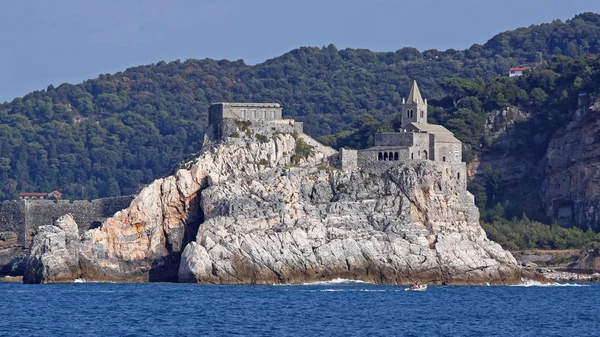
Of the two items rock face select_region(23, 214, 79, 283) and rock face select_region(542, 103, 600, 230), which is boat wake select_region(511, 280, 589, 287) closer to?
rock face select_region(542, 103, 600, 230)

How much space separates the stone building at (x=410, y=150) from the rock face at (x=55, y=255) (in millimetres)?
14898

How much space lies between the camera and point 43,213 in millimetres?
87062

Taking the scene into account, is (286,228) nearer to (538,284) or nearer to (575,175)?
(538,284)

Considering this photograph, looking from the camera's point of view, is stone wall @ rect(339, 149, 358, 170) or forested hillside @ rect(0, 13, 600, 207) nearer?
stone wall @ rect(339, 149, 358, 170)

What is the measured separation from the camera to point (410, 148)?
274 ft

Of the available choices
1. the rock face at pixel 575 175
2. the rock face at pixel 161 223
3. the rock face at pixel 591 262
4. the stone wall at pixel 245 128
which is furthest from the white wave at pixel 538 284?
the rock face at pixel 575 175

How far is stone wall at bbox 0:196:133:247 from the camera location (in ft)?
280

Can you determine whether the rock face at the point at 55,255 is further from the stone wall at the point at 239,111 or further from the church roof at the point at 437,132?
the church roof at the point at 437,132

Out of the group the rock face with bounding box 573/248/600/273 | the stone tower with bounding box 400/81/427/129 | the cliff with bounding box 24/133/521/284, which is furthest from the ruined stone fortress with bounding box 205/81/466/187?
the rock face with bounding box 573/248/600/273

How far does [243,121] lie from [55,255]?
44.0ft

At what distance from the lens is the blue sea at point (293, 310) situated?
59.8 m

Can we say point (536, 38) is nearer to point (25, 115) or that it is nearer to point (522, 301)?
point (25, 115)

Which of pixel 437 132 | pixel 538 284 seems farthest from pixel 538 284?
pixel 437 132

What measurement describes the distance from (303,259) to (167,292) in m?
7.69
